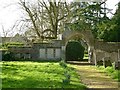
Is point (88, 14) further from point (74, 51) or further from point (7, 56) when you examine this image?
point (74, 51)

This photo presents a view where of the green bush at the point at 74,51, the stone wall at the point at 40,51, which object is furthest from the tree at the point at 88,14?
the green bush at the point at 74,51

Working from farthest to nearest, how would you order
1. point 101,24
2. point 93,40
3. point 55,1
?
point 55,1
point 93,40
point 101,24

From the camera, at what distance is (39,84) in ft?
44.5

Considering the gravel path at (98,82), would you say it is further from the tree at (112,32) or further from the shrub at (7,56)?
the shrub at (7,56)

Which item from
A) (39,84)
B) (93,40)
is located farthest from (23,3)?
(39,84)

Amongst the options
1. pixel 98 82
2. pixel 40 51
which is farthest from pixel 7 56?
pixel 98 82

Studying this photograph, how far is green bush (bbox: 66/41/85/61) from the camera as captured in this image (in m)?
41.1

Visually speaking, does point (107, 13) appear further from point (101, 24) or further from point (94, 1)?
point (94, 1)

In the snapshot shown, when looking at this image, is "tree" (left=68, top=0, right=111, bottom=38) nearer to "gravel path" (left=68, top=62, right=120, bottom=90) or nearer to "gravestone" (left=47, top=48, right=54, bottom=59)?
"gravestone" (left=47, top=48, right=54, bottom=59)

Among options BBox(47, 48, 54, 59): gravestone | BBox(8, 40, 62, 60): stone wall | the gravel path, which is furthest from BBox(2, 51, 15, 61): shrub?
the gravel path

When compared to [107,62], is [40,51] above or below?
above

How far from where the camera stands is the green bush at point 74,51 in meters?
41.1

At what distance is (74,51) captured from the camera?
135ft

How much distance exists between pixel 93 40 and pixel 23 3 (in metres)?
14.1
